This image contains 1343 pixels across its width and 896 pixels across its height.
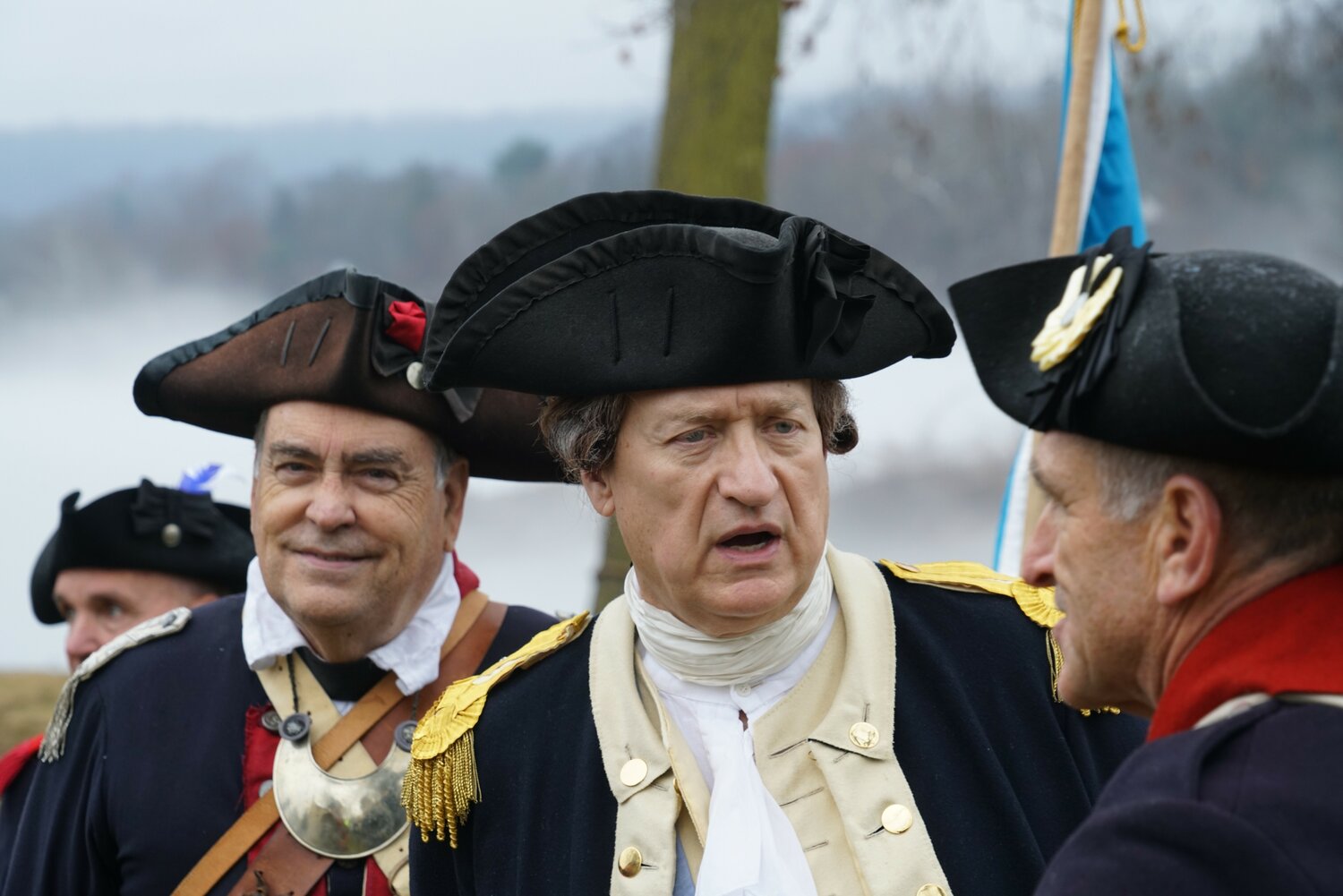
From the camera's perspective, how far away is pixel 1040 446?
2.18m

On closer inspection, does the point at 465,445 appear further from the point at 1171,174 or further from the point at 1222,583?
the point at 1171,174

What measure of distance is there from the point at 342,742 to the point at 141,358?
7396 mm

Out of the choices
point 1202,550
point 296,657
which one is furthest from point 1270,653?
point 296,657

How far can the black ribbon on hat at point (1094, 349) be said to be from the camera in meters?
1.97

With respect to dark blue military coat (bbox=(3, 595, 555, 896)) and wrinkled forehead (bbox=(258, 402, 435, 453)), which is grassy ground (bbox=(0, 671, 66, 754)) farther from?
wrinkled forehead (bbox=(258, 402, 435, 453))

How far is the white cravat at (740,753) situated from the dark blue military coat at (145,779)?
3.51 ft

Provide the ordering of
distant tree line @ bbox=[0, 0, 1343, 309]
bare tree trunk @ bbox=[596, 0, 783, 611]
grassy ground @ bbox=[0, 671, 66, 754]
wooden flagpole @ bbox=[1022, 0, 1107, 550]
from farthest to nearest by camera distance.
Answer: distant tree line @ bbox=[0, 0, 1343, 309], grassy ground @ bbox=[0, 671, 66, 754], bare tree trunk @ bbox=[596, 0, 783, 611], wooden flagpole @ bbox=[1022, 0, 1107, 550]

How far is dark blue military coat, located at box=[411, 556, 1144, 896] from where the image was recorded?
2701 millimetres

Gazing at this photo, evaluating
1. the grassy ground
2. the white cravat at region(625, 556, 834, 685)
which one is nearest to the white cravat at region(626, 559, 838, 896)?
the white cravat at region(625, 556, 834, 685)

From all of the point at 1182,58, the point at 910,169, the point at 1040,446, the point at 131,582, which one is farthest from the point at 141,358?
the point at 1040,446

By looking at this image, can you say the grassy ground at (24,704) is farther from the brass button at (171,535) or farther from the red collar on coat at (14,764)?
the red collar on coat at (14,764)

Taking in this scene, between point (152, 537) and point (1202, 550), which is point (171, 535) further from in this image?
point (1202, 550)

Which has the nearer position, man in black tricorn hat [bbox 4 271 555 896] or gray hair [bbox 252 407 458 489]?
man in black tricorn hat [bbox 4 271 555 896]

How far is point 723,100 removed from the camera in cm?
596
